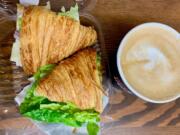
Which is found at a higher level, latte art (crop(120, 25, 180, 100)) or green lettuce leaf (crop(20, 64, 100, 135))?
latte art (crop(120, 25, 180, 100))

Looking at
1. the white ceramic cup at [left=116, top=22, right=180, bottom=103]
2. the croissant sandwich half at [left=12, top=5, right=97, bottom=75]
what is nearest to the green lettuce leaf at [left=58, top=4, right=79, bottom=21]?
the croissant sandwich half at [left=12, top=5, right=97, bottom=75]

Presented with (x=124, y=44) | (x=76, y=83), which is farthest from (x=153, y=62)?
(x=76, y=83)

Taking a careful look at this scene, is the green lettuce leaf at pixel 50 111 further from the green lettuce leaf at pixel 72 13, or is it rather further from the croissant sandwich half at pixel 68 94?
the green lettuce leaf at pixel 72 13

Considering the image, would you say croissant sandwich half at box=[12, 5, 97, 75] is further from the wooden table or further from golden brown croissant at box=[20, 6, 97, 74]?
the wooden table

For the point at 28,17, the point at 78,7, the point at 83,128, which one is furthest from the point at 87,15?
the point at 83,128

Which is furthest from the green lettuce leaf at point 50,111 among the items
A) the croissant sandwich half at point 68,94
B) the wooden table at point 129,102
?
the wooden table at point 129,102

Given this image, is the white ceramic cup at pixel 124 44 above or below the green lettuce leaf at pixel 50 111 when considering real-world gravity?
above

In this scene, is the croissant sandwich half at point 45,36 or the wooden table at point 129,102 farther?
the wooden table at point 129,102
